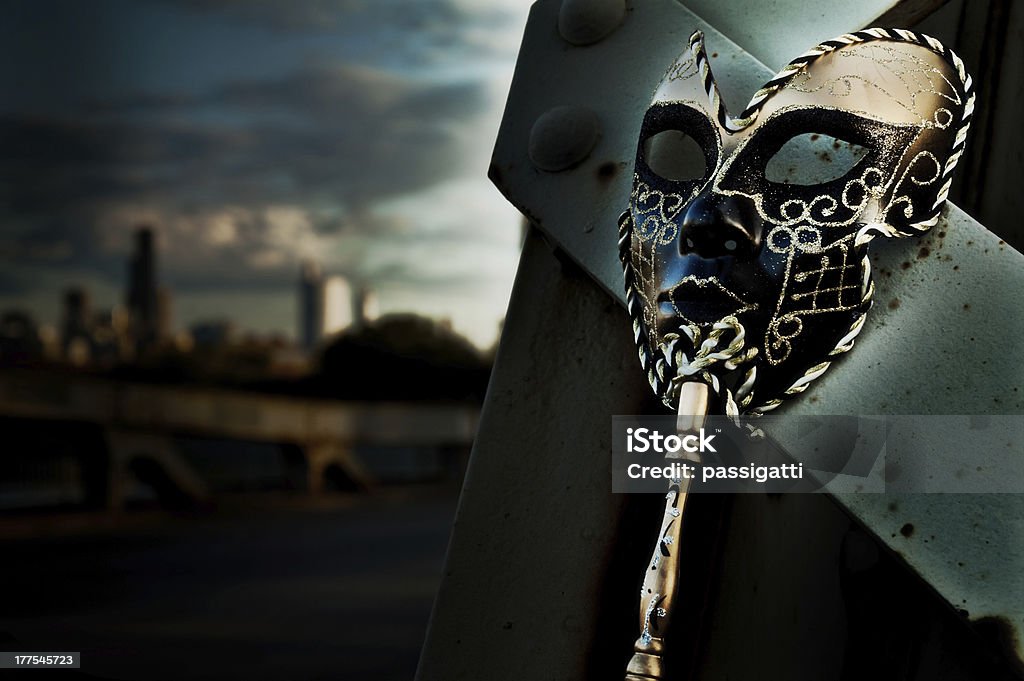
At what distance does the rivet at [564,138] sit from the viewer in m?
1.29

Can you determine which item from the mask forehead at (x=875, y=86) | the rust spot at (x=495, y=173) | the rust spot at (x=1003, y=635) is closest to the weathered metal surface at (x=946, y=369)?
the rust spot at (x=1003, y=635)

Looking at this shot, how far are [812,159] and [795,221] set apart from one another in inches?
3.5

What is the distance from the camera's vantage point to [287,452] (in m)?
11.3

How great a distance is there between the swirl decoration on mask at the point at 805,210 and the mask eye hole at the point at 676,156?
0.45 feet

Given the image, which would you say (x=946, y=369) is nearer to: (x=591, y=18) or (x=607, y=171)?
(x=607, y=171)

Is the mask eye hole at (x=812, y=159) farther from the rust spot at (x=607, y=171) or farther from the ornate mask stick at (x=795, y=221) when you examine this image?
the rust spot at (x=607, y=171)

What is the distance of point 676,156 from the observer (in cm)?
125

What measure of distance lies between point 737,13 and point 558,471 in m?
0.60

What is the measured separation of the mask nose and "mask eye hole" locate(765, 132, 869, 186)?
0.07 metres

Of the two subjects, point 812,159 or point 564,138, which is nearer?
point 812,159

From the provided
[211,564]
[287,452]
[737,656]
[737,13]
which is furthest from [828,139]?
[287,452]

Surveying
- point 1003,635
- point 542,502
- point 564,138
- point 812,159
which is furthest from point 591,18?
point 1003,635

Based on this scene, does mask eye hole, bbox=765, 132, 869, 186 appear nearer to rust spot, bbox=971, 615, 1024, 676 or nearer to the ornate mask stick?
the ornate mask stick

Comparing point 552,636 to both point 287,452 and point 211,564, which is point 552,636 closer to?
point 211,564
